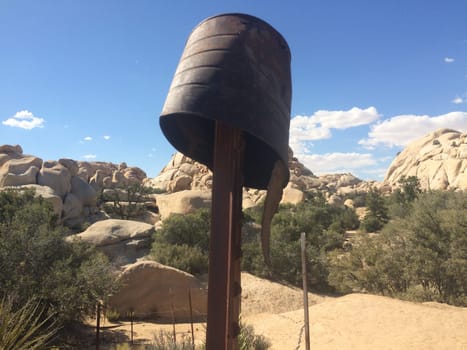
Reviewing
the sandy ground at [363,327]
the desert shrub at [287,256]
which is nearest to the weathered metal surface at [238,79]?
the sandy ground at [363,327]

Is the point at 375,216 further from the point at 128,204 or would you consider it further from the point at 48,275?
the point at 48,275

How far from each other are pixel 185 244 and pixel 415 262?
8.54 m

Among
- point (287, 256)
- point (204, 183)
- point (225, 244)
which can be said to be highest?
point (204, 183)

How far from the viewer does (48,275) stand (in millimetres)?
7344

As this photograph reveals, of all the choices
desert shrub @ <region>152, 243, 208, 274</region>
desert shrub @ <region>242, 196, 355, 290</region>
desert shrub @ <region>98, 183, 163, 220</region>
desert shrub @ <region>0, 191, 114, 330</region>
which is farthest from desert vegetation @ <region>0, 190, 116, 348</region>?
desert shrub @ <region>98, 183, 163, 220</region>

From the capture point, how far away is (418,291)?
11422mm

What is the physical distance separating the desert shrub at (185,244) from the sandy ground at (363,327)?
3.69 meters

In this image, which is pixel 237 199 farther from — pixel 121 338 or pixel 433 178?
pixel 433 178

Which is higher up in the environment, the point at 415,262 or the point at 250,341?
the point at 415,262

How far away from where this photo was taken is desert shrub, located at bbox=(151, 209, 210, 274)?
44.9 ft

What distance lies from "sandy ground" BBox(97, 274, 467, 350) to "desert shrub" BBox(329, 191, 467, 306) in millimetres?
1769

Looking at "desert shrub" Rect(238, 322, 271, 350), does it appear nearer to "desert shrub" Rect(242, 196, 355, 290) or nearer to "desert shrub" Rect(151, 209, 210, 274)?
"desert shrub" Rect(242, 196, 355, 290)

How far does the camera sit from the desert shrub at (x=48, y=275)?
6.78 metres

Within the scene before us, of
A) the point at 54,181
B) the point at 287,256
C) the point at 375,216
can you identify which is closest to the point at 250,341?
the point at 287,256
